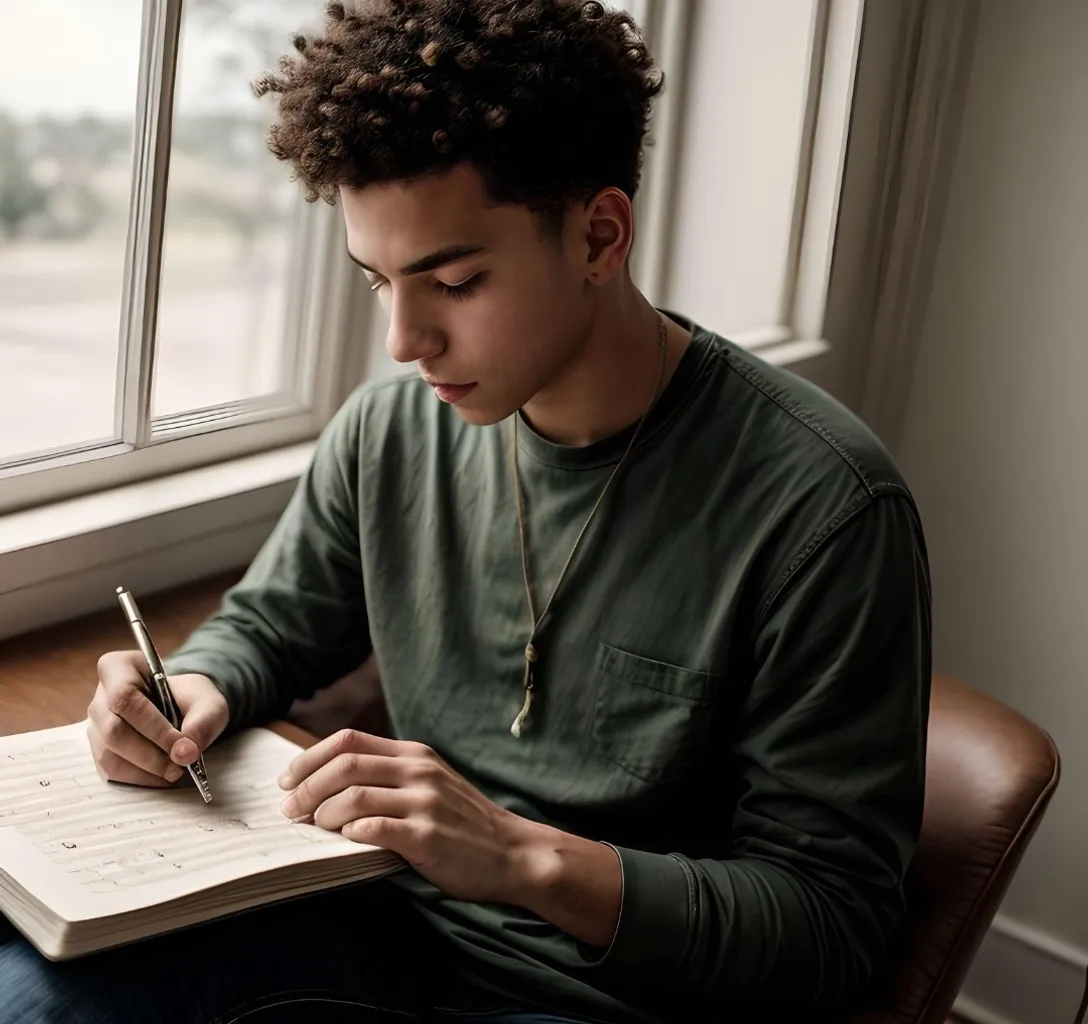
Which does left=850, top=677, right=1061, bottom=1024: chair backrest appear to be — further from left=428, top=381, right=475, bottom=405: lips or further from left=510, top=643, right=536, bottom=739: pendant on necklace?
left=428, top=381, right=475, bottom=405: lips

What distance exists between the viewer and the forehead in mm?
1042

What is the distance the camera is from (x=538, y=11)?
3.52 feet

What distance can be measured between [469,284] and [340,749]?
37 centimetres

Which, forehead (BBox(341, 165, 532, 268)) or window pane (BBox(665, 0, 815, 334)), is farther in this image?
window pane (BBox(665, 0, 815, 334))

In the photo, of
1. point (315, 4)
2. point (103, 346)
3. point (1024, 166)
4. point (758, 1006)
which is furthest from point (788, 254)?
point (758, 1006)

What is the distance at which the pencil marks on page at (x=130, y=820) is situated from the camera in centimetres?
97

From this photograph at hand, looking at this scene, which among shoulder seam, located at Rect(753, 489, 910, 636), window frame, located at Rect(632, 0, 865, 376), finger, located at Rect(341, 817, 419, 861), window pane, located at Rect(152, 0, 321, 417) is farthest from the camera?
window frame, located at Rect(632, 0, 865, 376)

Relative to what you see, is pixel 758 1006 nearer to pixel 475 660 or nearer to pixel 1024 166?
pixel 475 660

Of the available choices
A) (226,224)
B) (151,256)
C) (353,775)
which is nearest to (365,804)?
(353,775)

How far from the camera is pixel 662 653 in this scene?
1175 millimetres

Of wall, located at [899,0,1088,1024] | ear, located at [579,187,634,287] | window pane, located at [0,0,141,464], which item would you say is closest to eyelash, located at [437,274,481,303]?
ear, located at [579,187,634,287]

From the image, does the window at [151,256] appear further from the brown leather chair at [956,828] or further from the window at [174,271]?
the brown leather chair at [956,828]

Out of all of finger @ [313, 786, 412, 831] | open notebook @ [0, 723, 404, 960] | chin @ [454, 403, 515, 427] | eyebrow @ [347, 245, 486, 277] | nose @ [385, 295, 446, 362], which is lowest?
open notebook @ [0, 723, 404, 960]

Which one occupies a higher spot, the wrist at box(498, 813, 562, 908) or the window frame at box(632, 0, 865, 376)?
the window frame at box(632, 0, 865, 376)
